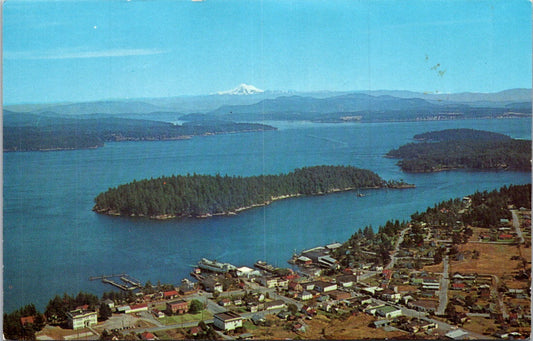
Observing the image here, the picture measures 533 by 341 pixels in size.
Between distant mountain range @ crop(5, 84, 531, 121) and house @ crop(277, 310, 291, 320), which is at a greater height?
distant mountain range @ crop(5, 84, 531, 121)

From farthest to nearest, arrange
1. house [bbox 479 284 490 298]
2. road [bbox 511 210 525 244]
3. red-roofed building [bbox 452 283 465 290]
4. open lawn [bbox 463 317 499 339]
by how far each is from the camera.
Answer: road [bbox 511 210 525 244]
red-roofed building [bbox 452 283 465 290]
house [bbox 479 284 490 298]
open lawn [bbox 463 317 499 339]

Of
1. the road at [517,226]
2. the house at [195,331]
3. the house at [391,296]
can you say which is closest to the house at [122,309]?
the house at [195,331]

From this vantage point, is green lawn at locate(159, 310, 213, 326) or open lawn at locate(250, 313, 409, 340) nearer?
open lawn at locate(250, 313, 409, 340)

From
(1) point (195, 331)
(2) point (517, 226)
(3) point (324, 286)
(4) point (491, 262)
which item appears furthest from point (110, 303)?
(2) point (517, 226)

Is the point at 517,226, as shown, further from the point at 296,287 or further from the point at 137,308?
the point at 137,308

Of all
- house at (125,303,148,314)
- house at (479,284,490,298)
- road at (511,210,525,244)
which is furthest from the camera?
road at (511,210,525,244)

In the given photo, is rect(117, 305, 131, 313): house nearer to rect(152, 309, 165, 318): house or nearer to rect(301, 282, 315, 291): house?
rect(152, 309, 165, 318): house

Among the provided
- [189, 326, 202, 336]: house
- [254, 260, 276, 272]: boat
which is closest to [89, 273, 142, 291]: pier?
[189, 326, 202, 336]: house
